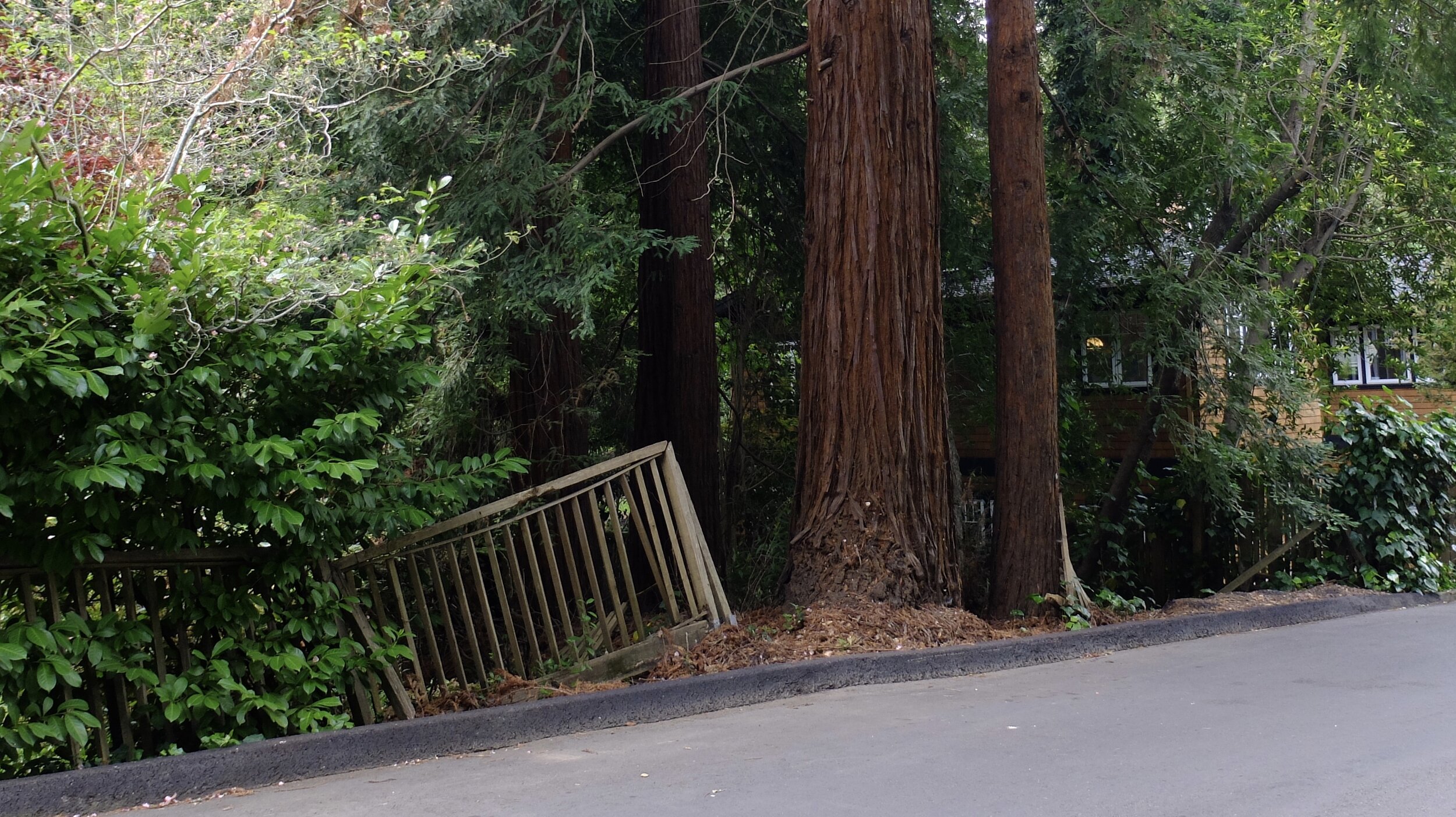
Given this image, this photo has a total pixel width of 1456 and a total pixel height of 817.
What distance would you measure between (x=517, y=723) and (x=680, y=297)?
6.10 meters

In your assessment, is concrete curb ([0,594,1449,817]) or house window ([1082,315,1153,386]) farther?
house window ([1082,315,1153,386])

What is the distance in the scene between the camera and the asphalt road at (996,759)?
4.83m

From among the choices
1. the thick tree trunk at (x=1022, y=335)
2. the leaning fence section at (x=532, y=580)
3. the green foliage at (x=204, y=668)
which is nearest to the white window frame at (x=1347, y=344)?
the thick tree trunk at (x=1022, y=335)

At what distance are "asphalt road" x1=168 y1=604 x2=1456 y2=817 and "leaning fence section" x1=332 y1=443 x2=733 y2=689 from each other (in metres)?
1.12

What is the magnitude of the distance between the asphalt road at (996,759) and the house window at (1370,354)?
1272 cm

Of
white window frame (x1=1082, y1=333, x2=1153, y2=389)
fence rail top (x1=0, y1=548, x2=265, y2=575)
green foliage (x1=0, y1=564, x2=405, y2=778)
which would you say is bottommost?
green foliage (x1=0, y1=564, x2=405, y2=778)

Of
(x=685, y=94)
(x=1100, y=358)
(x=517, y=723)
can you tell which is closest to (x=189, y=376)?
(x=517, y=723)

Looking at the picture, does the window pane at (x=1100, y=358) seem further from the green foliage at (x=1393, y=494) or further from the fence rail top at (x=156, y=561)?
the fence rail top at (x=156, y=561)

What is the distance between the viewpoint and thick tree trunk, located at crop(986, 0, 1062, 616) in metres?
9.96

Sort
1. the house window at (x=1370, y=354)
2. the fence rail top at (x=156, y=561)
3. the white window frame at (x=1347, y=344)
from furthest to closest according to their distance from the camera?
the house window at (x=1370, y=354) → the white window frame at (x=1347, y=344) → the fence rail top at (x=156, y=561)

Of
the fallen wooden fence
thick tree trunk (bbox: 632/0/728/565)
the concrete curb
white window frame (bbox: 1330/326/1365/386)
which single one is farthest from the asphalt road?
white window frame (bbox: 1330/326/1365/386)

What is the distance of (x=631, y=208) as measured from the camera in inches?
456

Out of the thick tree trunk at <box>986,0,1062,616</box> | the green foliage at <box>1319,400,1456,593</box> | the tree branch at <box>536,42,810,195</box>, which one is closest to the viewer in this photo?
the tree branch at <box>536,42,810,195</box>

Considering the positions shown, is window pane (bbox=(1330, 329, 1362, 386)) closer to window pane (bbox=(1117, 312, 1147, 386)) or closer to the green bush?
window pane (bbox=(1117, 312, 1147, 386))
